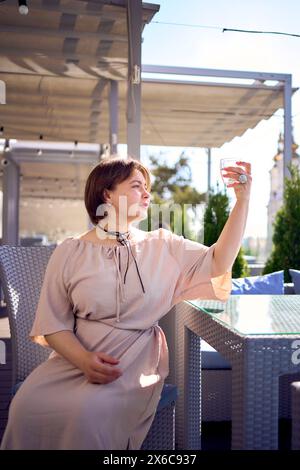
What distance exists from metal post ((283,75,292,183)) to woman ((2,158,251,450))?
16.6 feet

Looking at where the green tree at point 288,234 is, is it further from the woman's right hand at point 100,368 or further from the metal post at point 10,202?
the metal post at point 10,202

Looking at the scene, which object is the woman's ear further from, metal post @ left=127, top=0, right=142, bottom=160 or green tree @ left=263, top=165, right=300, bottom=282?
green tree @ left=263, top=165, right=300, bottom=282

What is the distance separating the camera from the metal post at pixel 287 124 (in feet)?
21.3

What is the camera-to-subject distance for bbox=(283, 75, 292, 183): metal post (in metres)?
6.48

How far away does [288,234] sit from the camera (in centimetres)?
491

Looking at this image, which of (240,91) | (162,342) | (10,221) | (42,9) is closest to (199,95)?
(240,91)

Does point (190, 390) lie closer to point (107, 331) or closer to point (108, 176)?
point (107, 331)

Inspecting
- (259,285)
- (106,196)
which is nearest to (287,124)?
(259,285)

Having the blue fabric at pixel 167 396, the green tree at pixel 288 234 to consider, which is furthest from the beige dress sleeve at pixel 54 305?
the green tree at pixel 288 234

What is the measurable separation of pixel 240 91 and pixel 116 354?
567cm

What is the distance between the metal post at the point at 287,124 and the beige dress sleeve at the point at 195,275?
5.03 m

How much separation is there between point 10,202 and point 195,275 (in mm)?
8084

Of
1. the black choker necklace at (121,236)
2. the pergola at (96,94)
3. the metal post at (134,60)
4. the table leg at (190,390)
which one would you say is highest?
the pergola at (96,94)

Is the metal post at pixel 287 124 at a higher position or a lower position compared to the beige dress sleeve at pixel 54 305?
higher
